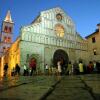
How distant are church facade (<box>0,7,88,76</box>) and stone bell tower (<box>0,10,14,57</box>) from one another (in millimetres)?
27736

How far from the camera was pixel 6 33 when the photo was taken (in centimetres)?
7250

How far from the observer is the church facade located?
1324 inches

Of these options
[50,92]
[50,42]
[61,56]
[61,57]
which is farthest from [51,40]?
[50,92]

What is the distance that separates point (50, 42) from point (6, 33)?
40204mm

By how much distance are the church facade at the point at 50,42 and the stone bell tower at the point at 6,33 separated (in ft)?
91.0

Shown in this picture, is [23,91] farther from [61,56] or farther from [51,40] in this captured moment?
[61,56]

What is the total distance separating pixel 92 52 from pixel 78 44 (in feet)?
12.3

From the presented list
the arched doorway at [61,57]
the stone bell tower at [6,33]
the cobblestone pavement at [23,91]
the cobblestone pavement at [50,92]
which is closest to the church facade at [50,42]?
the arched doorway at [61,57]

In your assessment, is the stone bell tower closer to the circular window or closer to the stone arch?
the circular window

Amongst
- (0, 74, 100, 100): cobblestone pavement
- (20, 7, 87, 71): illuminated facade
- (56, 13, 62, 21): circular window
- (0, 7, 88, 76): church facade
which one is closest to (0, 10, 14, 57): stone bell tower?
(0, 7, 88, 76): church facade

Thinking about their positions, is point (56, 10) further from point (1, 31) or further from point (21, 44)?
point (1, 31)

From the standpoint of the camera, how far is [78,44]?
135 feet

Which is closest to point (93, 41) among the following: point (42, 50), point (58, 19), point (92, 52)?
point (92, 52)

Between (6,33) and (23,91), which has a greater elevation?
(6,33)
